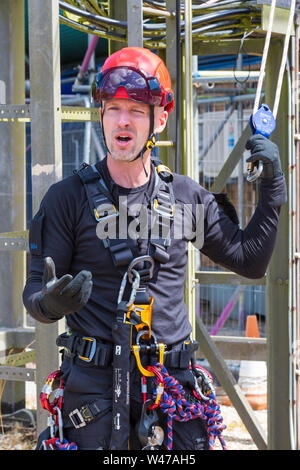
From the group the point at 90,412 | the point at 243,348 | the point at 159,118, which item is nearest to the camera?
the point at 90,412

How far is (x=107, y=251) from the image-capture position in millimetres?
2609

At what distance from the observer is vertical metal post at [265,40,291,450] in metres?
4.86

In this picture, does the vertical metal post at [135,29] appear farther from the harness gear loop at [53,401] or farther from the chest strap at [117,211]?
the harness gear loop at [53,401]

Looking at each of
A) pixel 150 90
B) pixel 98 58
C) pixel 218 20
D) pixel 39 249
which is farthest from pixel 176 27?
pixel 98 58

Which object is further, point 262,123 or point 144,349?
point 262,123

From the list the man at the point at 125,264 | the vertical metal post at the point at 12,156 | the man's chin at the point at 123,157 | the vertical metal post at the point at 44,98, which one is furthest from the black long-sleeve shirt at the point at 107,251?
the vertical metal post at the point at 12,156

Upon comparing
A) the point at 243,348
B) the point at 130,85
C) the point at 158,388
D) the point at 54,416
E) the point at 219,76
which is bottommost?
the point at 243,348

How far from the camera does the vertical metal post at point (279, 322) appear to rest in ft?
16.0

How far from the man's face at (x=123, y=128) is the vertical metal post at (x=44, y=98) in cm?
100

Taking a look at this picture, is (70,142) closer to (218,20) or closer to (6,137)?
(6,137)

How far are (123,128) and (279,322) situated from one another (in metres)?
2.71

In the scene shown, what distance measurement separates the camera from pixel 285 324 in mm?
4902

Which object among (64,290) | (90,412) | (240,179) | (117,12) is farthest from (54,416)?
(240,179)

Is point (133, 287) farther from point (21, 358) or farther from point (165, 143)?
point (21, 358)
